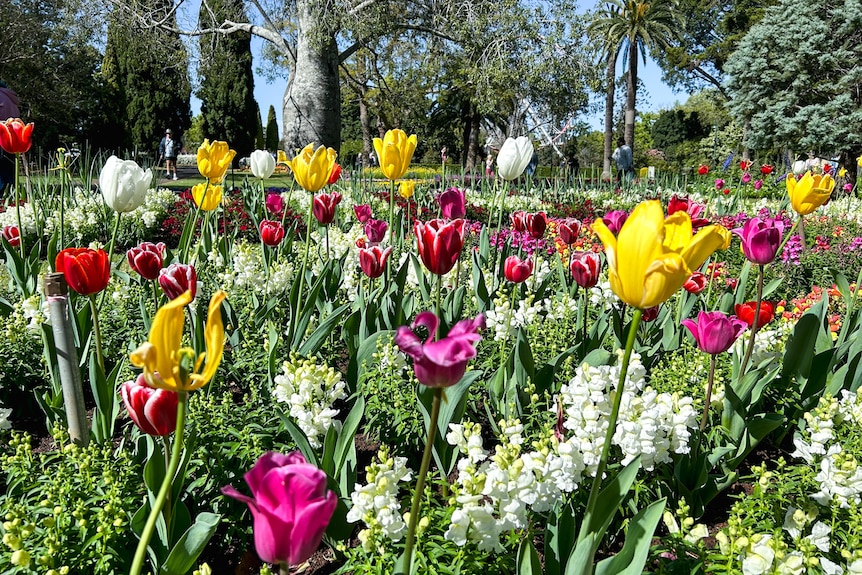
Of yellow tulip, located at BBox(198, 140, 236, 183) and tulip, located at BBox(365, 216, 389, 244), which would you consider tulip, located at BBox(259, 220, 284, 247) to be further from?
tulip, located at BBox(365, 216, 389, 244)

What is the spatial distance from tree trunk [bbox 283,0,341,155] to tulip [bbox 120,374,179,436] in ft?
43.2

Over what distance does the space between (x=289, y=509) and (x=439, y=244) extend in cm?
115

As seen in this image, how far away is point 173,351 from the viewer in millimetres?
803

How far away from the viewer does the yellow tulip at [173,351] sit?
77 cm

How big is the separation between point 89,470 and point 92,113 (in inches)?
1087

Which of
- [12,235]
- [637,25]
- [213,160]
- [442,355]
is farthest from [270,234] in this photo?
[637,25]

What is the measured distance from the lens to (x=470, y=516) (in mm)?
1293

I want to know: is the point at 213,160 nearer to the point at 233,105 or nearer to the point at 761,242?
the point at 761,242

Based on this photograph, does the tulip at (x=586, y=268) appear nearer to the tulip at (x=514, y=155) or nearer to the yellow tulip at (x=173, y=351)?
the tulip at (x=514, y=155)

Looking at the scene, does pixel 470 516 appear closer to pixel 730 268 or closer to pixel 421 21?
pixel 730 268

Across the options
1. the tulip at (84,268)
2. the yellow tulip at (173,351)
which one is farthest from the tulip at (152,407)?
the tulip at (84,268)

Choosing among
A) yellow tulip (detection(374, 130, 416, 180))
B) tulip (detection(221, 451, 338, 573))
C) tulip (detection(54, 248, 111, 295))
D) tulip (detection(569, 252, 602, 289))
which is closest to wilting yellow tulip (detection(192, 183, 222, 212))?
yellow tulip (detection(374, 130, 416, 180))

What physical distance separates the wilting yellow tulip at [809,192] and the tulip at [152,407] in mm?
2372

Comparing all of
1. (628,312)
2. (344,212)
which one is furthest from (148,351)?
(344,212)
